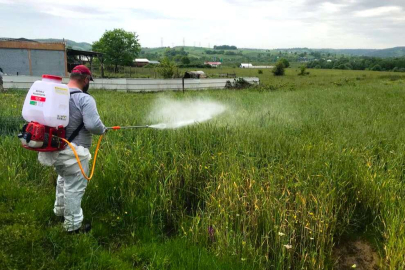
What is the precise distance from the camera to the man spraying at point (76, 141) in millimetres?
3666

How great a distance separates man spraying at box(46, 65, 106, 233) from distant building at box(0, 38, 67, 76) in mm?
27317

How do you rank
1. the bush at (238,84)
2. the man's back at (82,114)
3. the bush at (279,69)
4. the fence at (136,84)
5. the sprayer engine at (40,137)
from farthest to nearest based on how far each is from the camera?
the bush at (279,69) < the bush at (238,84) < the fence at (136,84) < the man's back at (82,114) < the sprayer engine at (40,137)

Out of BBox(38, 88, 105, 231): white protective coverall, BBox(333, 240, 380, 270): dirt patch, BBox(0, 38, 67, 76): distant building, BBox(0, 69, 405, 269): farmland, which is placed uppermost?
BBox(0, 38, 67, 76): distant building

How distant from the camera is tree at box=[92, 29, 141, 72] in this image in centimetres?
6462

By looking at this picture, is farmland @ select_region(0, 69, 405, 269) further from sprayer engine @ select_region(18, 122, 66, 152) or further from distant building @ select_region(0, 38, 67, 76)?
distant building @ select_region(0, 38, 67, 76)

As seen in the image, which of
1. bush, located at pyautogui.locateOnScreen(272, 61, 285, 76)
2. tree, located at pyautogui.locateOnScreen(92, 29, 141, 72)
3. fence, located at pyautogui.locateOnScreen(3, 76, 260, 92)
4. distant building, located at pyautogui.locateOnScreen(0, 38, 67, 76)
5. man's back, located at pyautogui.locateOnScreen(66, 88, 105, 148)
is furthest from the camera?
tree, located at pyautogui.locateOnScreen(92, 29, 141, 72)

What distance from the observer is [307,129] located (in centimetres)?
776

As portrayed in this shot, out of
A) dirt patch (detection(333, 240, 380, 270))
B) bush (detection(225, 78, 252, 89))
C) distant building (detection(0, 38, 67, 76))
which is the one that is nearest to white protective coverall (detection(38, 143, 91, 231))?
dirt patch (detection(333, 240, 380, 270))

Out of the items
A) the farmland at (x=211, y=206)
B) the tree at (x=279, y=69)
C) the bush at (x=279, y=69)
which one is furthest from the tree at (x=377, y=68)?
the farmland at (x=211, y=206)

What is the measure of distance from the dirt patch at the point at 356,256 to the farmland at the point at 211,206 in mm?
53

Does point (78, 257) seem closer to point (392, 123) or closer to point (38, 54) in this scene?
point (392, 123)

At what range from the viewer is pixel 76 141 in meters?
3.84

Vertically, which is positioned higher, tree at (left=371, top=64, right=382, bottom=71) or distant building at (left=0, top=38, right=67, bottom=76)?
tree at (left=371, top=64, right=382, bottom=71)

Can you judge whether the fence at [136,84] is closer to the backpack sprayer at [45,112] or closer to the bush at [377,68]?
the backpack sprayer at [45,112]
